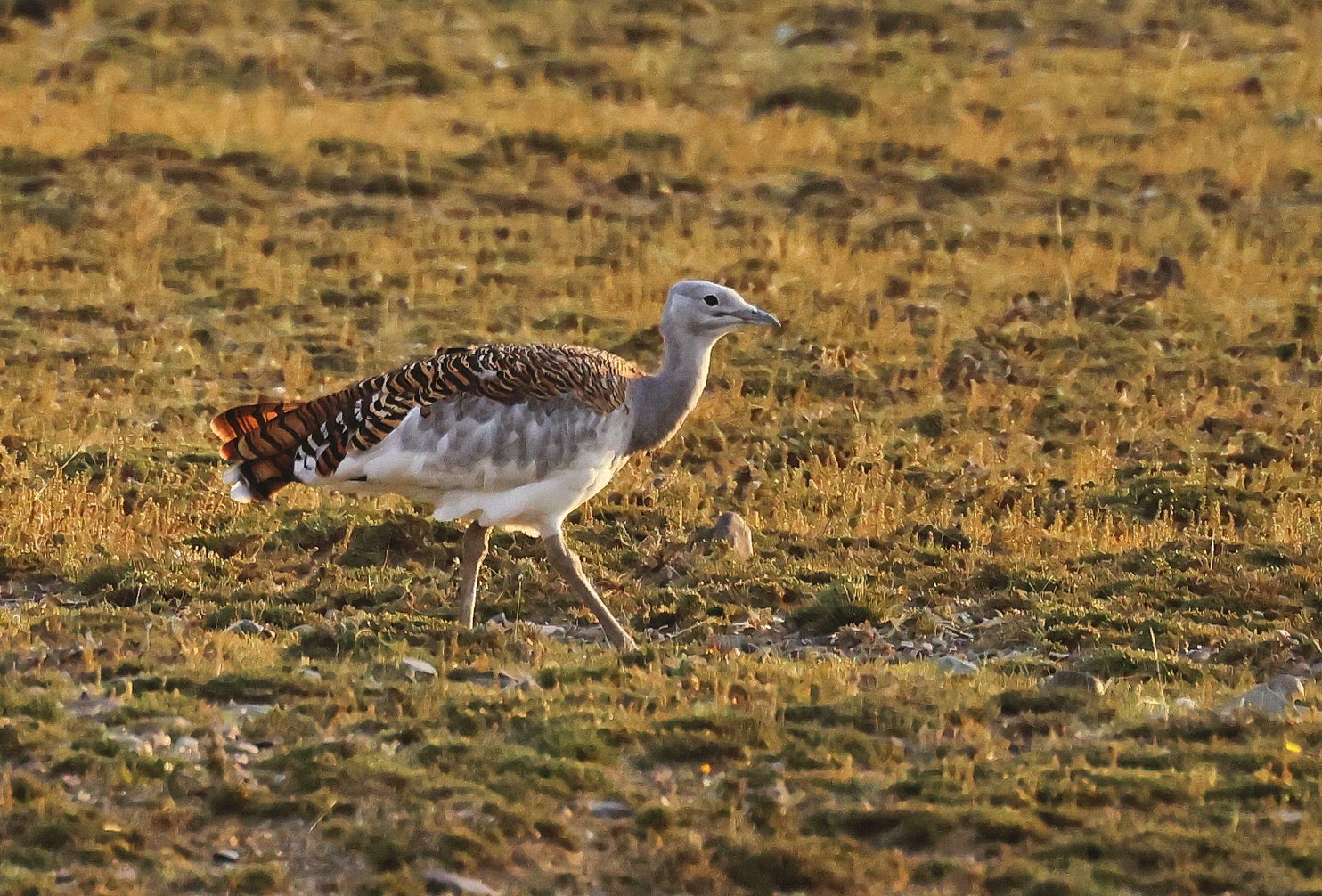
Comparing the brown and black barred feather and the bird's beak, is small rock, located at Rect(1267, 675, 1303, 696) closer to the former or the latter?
the bird's beak

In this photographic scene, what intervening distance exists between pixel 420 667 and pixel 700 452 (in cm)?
459

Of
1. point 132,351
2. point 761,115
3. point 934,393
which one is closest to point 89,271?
point 132,351

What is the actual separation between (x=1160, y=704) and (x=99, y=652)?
3.41 metres

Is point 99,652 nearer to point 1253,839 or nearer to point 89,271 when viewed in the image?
point 1253,839

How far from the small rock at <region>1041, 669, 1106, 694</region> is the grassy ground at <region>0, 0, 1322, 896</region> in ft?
0.12

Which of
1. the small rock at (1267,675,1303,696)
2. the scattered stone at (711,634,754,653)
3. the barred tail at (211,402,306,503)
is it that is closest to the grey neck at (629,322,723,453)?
the scattered stone at (711,634,754,653)

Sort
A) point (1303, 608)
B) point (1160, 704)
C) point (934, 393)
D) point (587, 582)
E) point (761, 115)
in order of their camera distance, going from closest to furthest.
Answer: point (1160, 704)
point (587, 582)
point (1303, 608)
point (934, 393)
point (761, 115)

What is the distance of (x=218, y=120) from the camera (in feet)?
64.3

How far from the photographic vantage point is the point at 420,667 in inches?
308

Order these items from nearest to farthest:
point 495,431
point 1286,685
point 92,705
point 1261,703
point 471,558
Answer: point 92,705 < point 1261,703 < point 1286,685 < point 495,431 < point 471,558

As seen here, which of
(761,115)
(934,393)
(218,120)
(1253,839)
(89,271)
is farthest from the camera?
(761,115)

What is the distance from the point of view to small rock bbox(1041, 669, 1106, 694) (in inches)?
307

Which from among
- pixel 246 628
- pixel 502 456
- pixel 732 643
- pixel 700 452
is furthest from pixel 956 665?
pixel 700 452

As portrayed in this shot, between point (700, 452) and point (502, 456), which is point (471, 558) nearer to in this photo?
point (502, 456)
